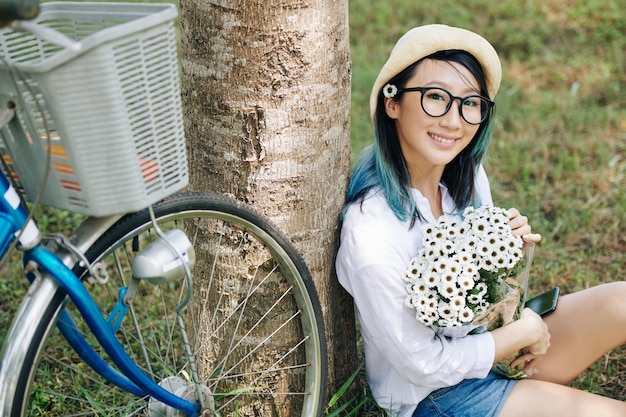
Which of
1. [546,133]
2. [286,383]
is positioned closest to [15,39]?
[286,383]

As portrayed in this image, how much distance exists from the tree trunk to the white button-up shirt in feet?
0.46

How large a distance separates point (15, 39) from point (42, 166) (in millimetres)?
495

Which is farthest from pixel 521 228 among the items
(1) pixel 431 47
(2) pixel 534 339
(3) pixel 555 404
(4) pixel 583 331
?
(1) pixel 431 47

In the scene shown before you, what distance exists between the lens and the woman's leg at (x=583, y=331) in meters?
2.61

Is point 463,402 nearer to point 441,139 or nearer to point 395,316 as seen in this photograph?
point 395,316

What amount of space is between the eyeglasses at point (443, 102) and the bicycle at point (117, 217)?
0.59m

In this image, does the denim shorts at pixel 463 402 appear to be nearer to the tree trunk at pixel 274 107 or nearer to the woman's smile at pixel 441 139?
the tree trunk at pixel 274 107

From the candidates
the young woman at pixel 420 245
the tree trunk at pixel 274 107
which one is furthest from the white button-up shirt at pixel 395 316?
the tree trunk at pixel 274 107

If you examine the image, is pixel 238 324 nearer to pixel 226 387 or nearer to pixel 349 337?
pixel 226 387

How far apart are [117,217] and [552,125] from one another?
3717 mm

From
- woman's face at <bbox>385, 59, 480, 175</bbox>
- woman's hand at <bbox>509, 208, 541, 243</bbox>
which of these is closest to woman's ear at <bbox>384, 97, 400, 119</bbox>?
woman's face at <bbox>385, 59, 480, 175</bbox>

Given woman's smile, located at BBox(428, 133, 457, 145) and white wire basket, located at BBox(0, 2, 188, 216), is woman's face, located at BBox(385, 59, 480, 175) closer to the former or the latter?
woman's smile, located at BBox(428, 133, 457, 145)

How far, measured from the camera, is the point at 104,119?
1588 mm

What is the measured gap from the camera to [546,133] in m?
4.84
